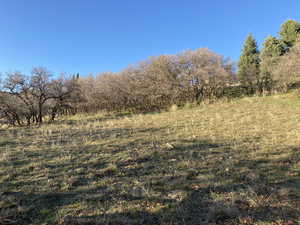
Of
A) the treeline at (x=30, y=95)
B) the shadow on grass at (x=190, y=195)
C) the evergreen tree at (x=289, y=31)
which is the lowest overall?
the shadow on grass at (x=190, y=195)

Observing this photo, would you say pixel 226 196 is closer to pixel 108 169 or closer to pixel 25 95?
pixel 108 169

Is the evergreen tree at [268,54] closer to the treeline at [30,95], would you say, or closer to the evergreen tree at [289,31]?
the evergreen tree at [289,31]

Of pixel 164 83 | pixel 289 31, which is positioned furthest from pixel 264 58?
pixel 164 83

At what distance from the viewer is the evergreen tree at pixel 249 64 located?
20.5 meters

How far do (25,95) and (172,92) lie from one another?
15.4 meters

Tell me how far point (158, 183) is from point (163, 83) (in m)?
16.9

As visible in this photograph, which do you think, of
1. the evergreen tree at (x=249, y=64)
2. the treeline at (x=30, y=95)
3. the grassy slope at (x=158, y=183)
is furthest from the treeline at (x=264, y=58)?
the treeline at (x=30, y=95)

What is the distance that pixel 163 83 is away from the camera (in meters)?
19.3

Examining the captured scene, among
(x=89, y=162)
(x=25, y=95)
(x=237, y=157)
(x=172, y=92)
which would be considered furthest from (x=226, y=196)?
(x=25, y=95)

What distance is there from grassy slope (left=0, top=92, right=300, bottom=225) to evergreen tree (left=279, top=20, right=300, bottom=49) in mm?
22738

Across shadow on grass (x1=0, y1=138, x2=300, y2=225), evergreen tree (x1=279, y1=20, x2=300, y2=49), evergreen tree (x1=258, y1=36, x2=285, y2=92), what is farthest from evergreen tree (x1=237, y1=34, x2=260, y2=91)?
shadow on grass (x1=0, y1=138, x2=300, y2=225)

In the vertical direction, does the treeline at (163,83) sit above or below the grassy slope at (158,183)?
above

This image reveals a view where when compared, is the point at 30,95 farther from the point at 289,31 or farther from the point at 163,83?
the point at 289,31

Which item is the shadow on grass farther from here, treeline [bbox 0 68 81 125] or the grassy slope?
treeline [bbox 0 68 81 125]
